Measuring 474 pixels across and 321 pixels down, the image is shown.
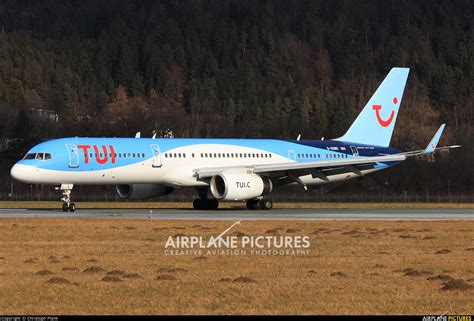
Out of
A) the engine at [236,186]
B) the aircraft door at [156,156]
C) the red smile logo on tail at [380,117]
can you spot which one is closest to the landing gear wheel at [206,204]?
the engine at [236,186]

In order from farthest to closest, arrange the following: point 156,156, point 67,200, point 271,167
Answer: point 271,167
point 156,156
point 67,200

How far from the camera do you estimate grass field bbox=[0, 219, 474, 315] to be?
19203 mm

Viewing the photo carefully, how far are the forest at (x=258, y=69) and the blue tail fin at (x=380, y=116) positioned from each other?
6750 cm

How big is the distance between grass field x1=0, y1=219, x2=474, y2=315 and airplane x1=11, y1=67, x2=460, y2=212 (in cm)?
1578

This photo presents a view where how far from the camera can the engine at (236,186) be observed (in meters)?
54.7

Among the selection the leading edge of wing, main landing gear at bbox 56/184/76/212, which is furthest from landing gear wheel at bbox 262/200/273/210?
main landing gear at bbox 56/184/76/212

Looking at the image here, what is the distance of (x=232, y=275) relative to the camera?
78.3 ft

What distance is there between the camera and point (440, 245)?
32.4m

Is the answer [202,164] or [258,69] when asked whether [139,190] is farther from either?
[258,69]

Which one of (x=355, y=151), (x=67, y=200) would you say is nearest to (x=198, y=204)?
(x=67, y=200)

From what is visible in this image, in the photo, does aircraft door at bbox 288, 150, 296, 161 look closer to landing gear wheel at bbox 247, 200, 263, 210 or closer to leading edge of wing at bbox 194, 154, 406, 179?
leading edge of wing at bbox 194, 154, 406, 179

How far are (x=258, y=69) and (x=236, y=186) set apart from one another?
13393 cm

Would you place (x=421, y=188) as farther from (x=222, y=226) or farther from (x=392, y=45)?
(x=392, y=45)

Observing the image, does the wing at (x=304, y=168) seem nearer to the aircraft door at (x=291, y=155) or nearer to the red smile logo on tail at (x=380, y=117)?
the aircraft door at (x=291, y=155)
